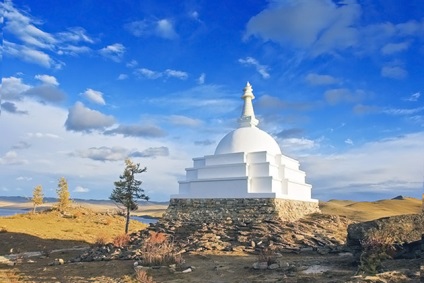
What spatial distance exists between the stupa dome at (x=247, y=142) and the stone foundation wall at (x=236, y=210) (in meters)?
4.36

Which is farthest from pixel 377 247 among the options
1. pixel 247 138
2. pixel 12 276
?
pixel 247 138

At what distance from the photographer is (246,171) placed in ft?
80.9

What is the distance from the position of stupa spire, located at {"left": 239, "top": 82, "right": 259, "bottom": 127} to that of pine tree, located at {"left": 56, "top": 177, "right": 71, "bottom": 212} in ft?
92.5

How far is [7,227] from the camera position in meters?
31.5

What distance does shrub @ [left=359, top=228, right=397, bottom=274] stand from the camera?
1135 cm

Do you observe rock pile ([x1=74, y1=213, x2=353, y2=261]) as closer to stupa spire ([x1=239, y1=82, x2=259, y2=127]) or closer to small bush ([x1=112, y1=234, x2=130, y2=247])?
small bush ([x1=112, y1=234, x2=130, y2=247])

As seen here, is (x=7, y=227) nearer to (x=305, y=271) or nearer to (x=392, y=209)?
(x=305, y=271)

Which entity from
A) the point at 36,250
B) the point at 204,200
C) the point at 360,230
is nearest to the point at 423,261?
the point at 360,230

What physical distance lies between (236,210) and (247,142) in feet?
18.7

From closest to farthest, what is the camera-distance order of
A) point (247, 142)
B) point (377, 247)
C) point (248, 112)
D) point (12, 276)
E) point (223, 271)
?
point (377, 247) < point (223, 271) < point (12, 276) < point (247, 142) < point (248, 112)

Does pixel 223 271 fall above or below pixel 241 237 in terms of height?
below

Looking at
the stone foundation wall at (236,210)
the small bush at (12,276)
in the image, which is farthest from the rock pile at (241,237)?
the small bush at (12,276)

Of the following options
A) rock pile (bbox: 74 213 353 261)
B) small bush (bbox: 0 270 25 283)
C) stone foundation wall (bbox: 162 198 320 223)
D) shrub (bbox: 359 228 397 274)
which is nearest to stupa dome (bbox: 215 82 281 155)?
stone foundation wall (bbox: 162 198 320 223)

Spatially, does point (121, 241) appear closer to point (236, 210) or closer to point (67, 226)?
point (236, 210)
